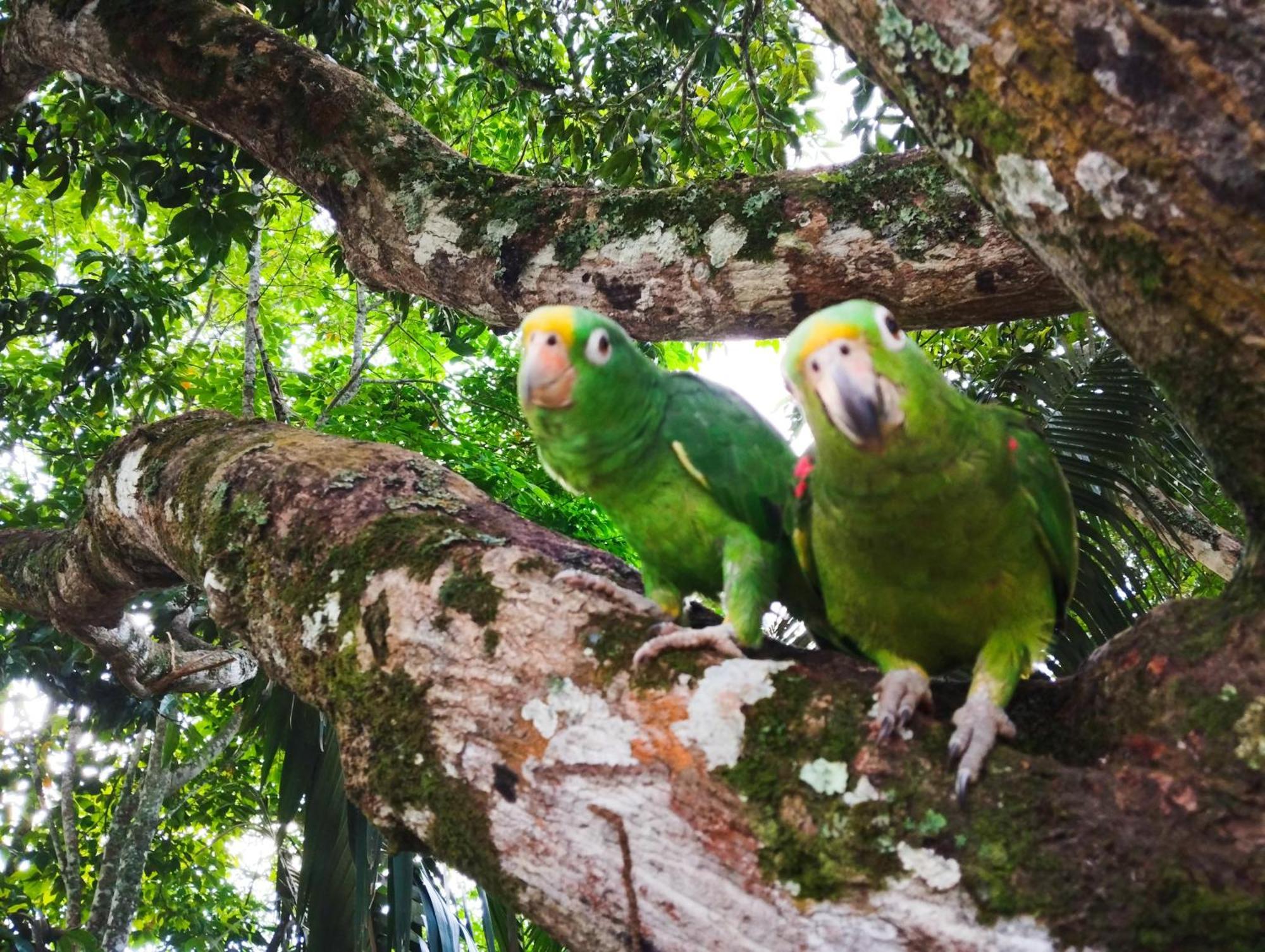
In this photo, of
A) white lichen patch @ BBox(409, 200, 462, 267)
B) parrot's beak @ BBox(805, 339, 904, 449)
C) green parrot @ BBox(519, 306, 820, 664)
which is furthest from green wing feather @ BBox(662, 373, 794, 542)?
white lichen patch @ BBox(409, 200, 462, 267)

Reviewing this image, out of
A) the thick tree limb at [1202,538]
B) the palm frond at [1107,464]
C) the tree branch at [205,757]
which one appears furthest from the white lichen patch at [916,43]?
the tree branch at [205,757]

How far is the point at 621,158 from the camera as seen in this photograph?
452 centimetres

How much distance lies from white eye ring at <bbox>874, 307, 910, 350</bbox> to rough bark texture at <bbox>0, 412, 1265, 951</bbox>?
1.79 feet

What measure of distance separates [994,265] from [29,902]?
21.6ft

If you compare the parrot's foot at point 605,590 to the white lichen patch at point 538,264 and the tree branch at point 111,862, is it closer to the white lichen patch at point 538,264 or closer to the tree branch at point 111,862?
the white lichen patch at point 538,264

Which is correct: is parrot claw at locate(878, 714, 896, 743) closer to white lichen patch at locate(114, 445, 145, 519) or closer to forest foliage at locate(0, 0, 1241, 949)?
forest foliage at locate(0, 0, 1241, 949)

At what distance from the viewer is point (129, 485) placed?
9.68 feet

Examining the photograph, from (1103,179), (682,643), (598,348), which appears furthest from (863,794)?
(598,348)

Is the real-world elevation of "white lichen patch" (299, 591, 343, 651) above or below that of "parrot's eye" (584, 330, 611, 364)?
below

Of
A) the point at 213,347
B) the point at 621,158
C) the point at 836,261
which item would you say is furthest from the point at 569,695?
the point at 213,347

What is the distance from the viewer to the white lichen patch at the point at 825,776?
4.14 ft

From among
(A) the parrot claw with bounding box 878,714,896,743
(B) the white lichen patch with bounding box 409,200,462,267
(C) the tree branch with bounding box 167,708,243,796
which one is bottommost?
(A) the parrot claw with bounding box 878,714,896,743

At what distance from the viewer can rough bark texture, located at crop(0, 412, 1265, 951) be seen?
44.3 inches

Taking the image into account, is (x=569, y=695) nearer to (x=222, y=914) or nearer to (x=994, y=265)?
(x=994, y=265)
